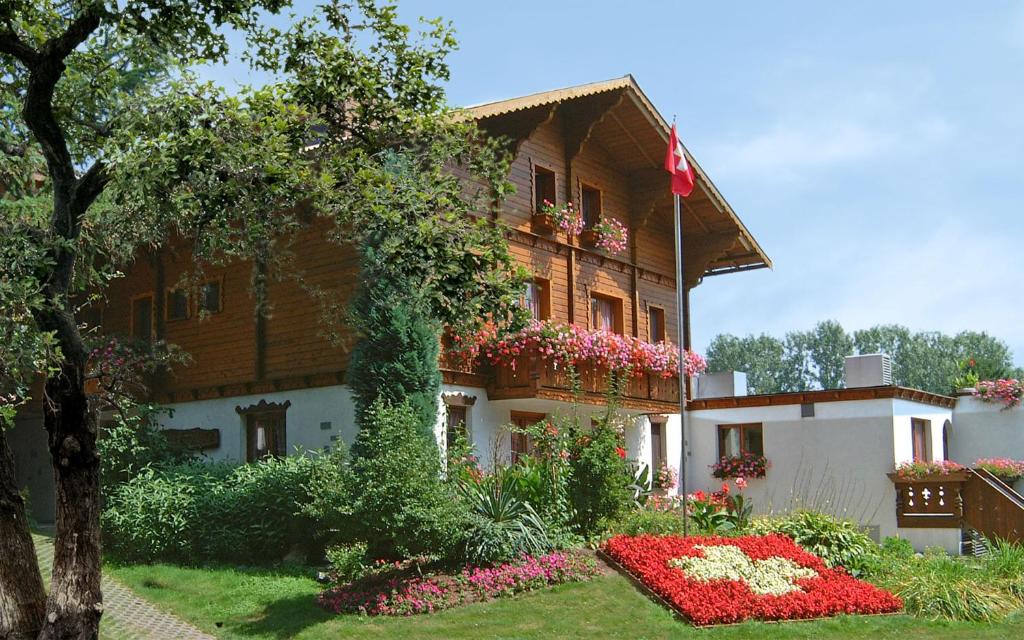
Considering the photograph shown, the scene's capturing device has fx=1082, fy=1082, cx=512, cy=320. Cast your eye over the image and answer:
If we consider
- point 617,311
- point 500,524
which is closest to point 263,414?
point 500,524

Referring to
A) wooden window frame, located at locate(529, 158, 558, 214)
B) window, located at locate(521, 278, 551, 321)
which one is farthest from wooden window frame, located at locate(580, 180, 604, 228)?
window, located at locate(521, 278, 551, 321)

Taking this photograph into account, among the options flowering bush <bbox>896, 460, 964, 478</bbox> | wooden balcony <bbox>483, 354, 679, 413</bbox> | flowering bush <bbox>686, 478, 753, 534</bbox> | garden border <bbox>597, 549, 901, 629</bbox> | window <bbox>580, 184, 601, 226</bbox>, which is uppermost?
window <bbox>580, 184, 601, 226</bbox>

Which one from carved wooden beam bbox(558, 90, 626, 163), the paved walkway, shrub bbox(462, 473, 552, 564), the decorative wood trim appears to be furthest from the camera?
the decorative wood trim

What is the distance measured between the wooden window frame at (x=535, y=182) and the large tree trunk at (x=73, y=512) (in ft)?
43.7

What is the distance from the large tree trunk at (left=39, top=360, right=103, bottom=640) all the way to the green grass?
240 centimetres

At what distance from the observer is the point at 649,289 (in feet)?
87.4

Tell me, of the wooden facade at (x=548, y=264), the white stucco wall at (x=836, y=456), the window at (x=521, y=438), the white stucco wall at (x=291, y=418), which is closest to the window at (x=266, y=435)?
the white stucco wall at (x=291, y=418)

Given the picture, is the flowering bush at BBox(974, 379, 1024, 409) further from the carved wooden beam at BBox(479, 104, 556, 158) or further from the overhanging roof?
the carved wooden beam at BBox(479, 104, 556, 158)

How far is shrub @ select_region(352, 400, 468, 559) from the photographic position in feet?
45.2

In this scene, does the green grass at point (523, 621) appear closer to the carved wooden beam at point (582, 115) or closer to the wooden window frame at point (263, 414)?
the wooden window frame at point (263, 414)

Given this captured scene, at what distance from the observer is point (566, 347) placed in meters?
20.8

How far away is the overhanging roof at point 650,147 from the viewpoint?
21750 mm

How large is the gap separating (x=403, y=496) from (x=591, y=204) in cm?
1317

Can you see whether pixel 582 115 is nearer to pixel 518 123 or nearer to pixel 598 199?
pixel 598 199
